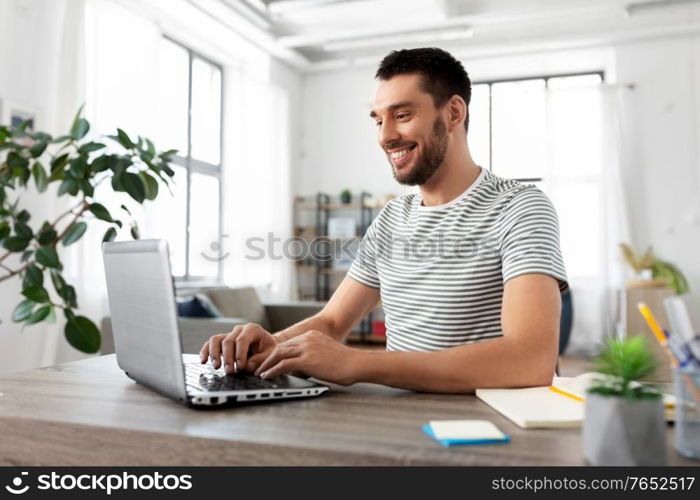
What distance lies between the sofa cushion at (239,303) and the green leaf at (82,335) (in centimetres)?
156

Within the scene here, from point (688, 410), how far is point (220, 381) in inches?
26.0

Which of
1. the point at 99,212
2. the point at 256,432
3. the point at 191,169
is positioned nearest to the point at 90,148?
the point at 99,212

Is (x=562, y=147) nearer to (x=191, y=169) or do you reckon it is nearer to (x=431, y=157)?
(x=191, y=169)

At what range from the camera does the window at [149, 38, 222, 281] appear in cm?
542

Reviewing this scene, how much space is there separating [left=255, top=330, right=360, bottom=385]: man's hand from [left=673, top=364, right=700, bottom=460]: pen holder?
481 mm

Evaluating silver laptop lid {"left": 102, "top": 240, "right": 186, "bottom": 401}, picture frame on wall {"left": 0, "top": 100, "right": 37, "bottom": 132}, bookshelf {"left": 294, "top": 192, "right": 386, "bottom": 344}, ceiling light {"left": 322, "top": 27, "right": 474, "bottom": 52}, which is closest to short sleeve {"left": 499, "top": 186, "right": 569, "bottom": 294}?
silver laptop lid {"left": 102, "top": 240, "right": 186, "bottom": 401}

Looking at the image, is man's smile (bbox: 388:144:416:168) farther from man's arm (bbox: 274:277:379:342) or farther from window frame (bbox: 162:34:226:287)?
window frame (bbox: 162:34:226:287)

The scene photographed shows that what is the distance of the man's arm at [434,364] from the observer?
0.99 metres

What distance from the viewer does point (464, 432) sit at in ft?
2.32

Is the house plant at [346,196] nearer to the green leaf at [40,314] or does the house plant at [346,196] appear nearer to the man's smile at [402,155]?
the green leaf at [40,314]

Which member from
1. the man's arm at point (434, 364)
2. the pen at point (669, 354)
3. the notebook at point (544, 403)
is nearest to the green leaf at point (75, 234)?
the man's arm at point (434, 364)

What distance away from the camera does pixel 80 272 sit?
3.99 meters
